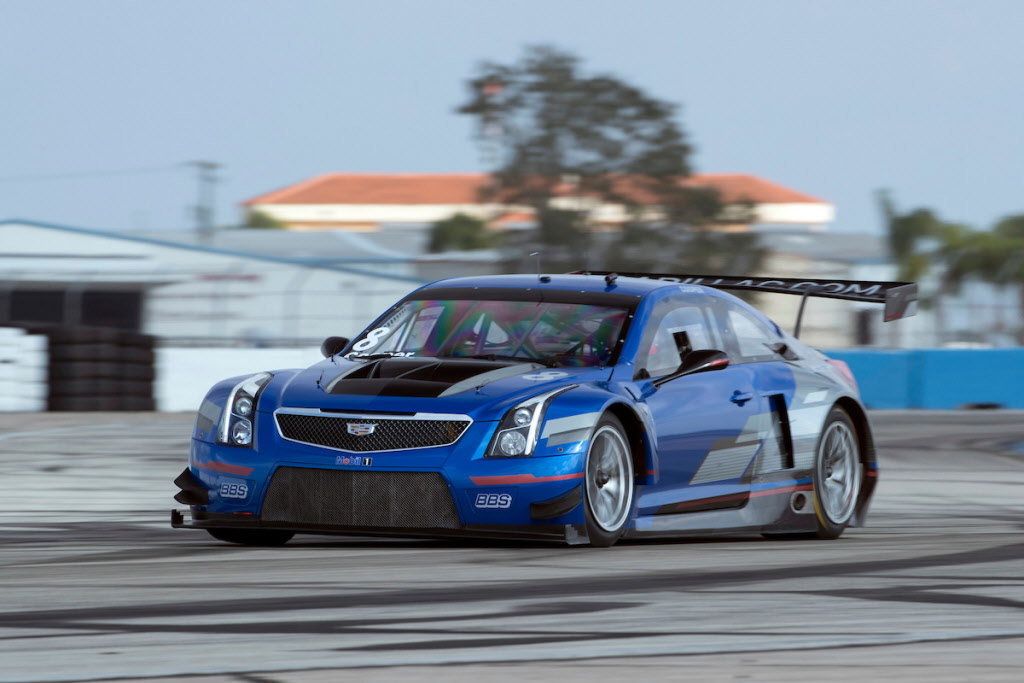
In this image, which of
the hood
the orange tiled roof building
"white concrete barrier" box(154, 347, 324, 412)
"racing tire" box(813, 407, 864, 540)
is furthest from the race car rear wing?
the orange tiled roof building

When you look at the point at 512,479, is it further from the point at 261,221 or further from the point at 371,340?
the point at 261,221

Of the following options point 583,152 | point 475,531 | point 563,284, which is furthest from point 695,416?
point 583,152

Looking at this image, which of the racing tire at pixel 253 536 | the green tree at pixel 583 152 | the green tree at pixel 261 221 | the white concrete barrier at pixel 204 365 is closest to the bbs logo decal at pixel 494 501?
the racing tire at pixel 253 536

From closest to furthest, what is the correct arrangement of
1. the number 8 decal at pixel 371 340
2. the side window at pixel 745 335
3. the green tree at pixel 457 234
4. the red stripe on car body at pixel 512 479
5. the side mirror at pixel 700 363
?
1. the red stripe on car body at pixel 512 479
2. the side mirror at pixel 700 363
3. the number 8 decal at pixel 371 340
4. the side window at pixel 745 335
5. the green tree at pixel 457 234

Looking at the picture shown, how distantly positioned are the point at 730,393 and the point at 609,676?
13.5ft

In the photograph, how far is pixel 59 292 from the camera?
3130 centimetres

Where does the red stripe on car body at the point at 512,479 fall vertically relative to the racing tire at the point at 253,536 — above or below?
above

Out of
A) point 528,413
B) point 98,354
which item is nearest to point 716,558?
point 528,413

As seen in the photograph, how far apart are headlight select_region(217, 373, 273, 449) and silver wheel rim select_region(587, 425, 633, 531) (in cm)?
141

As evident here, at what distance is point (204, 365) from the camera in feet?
85.8

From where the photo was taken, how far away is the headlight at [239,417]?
23.2 ft

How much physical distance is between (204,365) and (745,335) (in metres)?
18.5

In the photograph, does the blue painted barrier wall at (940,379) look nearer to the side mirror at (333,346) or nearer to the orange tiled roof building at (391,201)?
the side mirror at (333,346)

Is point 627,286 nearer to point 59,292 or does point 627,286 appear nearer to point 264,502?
point 264,502
